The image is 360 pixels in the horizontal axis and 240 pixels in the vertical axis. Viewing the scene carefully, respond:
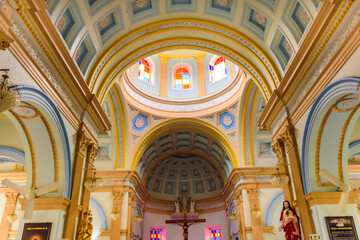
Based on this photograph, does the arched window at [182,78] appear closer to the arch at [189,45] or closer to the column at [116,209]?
the column at [116,209]

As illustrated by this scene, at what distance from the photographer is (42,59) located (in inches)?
244

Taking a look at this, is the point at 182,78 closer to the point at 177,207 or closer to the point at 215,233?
the point at 177,207

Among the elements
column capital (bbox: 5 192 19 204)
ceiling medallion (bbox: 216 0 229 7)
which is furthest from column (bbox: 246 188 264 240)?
column capital (bbox: 5 192 19 204)

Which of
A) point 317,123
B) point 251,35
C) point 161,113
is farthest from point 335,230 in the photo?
point 161,113

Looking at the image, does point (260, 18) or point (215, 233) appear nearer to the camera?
point (260, 18)

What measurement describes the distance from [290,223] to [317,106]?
3.07m

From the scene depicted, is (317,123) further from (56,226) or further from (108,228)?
(108,228)

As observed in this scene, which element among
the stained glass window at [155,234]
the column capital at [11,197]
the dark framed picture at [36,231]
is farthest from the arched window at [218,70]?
the dark framed picture at [36,231]

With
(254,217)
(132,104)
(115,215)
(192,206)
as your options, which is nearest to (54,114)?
(115,215)

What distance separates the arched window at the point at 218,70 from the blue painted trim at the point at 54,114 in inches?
491

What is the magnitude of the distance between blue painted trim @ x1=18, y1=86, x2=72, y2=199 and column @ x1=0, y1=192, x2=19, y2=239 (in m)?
8.25

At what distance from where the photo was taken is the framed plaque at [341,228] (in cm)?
668

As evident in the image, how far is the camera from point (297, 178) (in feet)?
25.0

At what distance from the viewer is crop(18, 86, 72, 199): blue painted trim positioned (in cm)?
573
